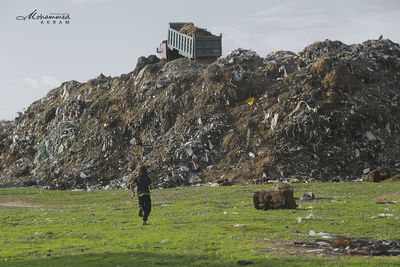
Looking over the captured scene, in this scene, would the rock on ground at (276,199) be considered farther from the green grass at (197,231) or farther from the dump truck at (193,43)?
the dump truck at (193,43)

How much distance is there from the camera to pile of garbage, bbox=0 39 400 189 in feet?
95.9

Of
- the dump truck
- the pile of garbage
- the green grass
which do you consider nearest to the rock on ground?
the green grass

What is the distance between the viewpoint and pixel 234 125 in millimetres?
33312

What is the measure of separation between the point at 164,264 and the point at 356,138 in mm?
24282

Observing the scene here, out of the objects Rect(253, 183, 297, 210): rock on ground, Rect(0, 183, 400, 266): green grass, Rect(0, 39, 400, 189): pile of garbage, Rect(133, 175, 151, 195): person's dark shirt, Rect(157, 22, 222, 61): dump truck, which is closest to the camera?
Rect(0, 183, 400, 266): green grass

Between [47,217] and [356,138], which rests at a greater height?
[356,138]

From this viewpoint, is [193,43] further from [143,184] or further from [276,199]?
[143,184]

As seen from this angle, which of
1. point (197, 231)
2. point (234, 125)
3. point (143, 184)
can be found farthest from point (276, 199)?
point (234, 125)

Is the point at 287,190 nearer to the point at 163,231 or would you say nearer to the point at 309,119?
the point at 163,231

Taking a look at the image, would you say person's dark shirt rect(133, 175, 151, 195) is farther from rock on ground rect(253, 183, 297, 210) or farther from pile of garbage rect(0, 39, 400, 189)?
pile of garbage rect(0, 39, 400, 189)

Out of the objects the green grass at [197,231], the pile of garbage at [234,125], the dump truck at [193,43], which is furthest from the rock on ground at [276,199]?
the dump truck at [193,43]

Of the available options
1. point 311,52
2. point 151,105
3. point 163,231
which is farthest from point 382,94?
point 163,231

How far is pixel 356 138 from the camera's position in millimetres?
29922

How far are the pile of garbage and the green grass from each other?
6.49m
